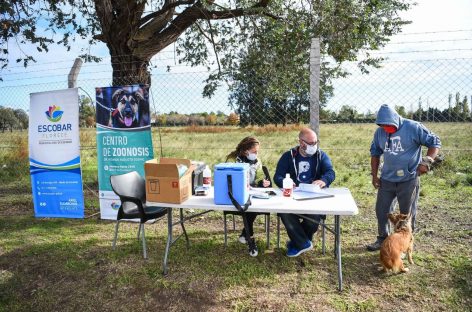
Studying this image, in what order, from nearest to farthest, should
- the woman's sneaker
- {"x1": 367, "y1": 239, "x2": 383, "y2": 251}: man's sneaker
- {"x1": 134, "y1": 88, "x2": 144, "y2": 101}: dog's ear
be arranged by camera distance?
{"x1": 367, "y1": 239, "x2": 383, "y2": 251}: man's sneaker → the woman's sneaker → {"x1": 134, "y1": 88, "x2": 144, "y2": 101}: dog's ear

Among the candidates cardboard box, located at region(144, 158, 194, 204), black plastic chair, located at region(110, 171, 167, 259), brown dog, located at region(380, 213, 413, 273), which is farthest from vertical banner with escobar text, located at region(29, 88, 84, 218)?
brown dog, located at region(380, 213, 413, 273)

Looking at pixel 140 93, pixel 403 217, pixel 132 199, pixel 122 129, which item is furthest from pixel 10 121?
pixel 403 217

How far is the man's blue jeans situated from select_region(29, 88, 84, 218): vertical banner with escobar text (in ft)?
10.7

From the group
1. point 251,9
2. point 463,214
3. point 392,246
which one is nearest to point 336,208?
point 392,246

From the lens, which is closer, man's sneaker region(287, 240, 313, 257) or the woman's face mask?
man's sneaker region(287, 240, 313, 257)

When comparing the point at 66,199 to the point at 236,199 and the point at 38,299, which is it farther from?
the point at 236,199

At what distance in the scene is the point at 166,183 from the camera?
3.44m

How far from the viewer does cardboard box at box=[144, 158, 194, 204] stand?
3.39 metres

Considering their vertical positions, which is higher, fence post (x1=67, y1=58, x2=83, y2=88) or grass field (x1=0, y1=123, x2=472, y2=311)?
fence post (x1=67, y1=58, x2=83, y2=88)

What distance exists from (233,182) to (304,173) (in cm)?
113

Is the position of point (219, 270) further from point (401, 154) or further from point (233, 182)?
point (401, 154)

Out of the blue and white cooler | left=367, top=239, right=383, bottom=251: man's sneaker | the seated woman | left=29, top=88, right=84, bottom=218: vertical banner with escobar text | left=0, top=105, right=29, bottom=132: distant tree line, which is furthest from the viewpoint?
left=0, top=105, right=29, bottom=132: distant tree line

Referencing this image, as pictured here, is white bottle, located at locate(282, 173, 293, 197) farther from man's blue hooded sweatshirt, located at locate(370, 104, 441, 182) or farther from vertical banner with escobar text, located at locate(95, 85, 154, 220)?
vertical banner with escobar text, located at locate(95, 85, 154, 220)

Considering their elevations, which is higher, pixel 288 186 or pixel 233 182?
pixel 233 182
